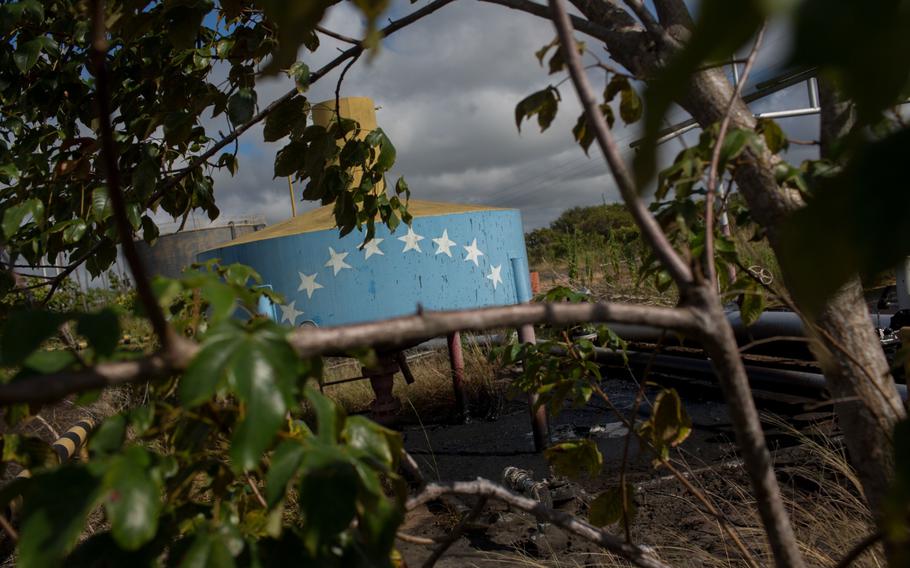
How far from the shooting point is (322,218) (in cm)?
832

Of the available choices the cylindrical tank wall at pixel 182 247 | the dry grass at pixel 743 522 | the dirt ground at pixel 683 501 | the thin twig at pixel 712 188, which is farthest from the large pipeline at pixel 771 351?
the cylindrical tank wall at pixel 182 247

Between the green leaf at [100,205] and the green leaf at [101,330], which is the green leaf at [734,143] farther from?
the green leaf at [100,205]

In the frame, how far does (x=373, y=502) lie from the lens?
0.62 m

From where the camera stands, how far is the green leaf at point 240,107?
5.81ft

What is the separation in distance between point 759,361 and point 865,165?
414 cm

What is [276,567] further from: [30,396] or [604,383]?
[604,383]

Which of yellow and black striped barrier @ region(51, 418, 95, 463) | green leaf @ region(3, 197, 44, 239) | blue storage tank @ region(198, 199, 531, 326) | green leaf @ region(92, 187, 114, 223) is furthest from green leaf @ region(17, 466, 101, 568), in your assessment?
blue storage tank @ region(198, 199, 531, 326)

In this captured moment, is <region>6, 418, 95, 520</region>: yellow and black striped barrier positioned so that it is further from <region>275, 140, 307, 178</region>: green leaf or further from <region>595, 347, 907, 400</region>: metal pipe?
<region>595, 347, 907, 400</region>: metal pipe

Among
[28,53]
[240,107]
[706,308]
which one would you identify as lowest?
[706,308]

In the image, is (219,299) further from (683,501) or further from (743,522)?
(683,501)

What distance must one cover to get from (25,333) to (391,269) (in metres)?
6.69

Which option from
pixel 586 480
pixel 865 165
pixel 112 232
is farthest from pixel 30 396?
pixel 586 480

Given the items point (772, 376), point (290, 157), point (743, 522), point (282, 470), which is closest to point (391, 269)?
point (772, 376)

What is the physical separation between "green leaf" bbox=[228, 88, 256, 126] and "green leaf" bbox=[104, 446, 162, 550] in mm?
1374
